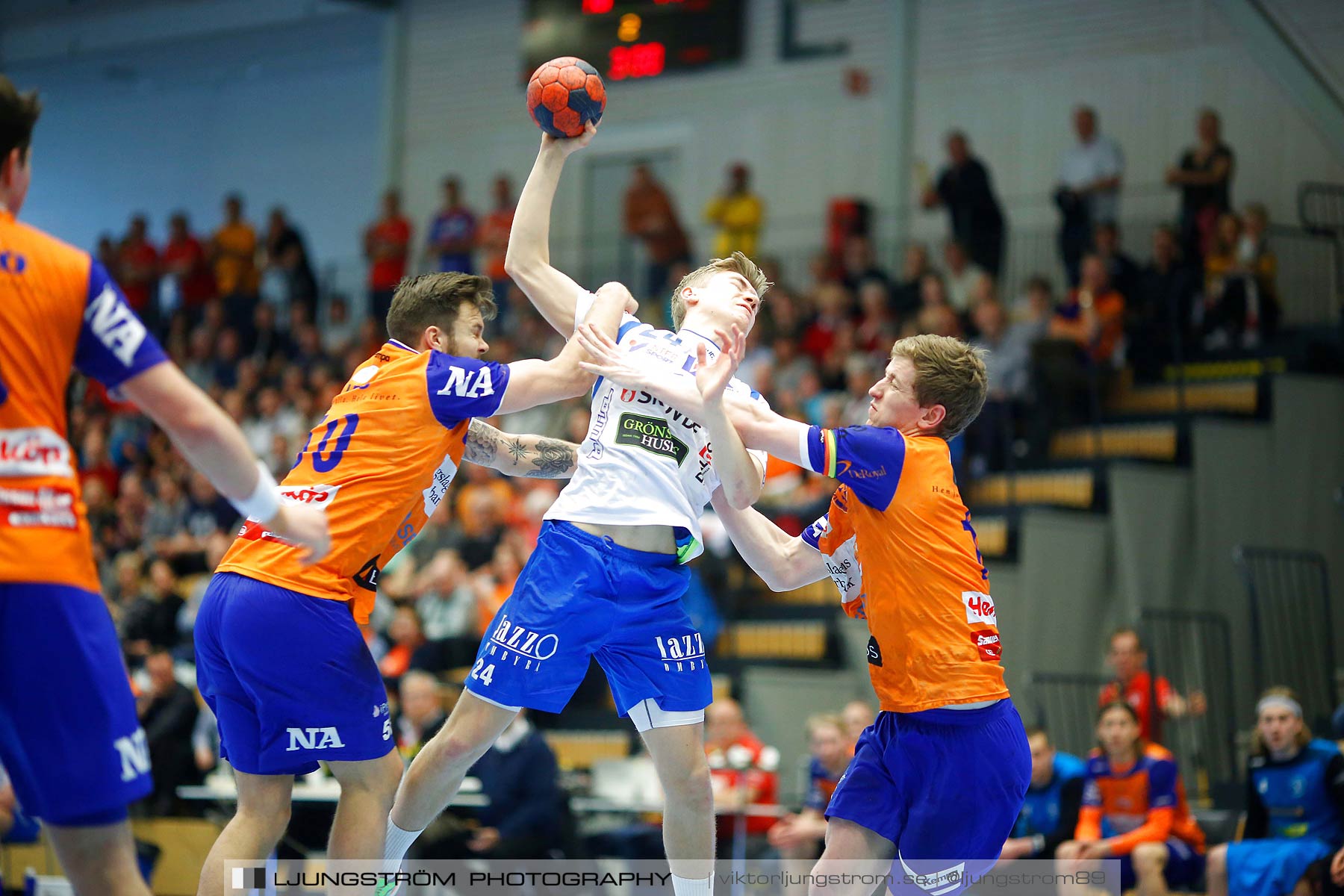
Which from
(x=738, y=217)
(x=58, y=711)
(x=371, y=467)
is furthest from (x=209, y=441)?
(x=738, y=217)

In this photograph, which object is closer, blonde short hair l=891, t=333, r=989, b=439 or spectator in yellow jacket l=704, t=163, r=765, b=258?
blonde short hair l=891, t=333, r=989, b=439

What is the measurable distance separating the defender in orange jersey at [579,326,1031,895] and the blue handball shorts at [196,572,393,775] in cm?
129

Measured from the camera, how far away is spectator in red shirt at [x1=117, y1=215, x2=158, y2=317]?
834 inches

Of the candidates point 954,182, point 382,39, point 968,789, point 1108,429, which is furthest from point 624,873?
point 382,39

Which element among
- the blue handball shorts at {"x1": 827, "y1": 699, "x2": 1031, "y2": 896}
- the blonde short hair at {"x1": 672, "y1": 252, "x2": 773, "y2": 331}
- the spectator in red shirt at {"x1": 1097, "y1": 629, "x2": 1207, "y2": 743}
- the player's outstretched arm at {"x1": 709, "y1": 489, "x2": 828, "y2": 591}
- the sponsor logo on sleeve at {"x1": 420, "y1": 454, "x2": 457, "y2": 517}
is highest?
the blonde short hair at {"x1": 672, "y1": 252, "x2": 773, "y2": 331}

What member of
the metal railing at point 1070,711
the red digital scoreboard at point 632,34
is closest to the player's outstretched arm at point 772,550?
the metal railing at point 1070,711

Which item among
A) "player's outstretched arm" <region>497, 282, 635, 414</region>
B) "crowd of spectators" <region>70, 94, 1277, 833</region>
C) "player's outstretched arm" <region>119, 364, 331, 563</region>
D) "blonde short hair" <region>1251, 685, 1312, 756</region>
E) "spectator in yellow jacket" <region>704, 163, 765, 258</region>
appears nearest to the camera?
"player's outstretched arm" <region>119, 364, 331, 563</region>

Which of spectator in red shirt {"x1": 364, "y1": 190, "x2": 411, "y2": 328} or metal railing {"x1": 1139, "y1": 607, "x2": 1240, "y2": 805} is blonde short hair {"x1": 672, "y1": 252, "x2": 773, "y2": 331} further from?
spectator in red shirt {"x1": 364, "y1": 190, "x2": 411, "y2": 328}

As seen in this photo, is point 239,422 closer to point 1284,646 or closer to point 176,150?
point 176,150

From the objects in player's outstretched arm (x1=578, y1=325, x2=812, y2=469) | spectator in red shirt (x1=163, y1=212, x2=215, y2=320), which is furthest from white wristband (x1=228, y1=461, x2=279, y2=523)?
spectator in red shirt (x1=163, y1=212, x2=215, y2=320)

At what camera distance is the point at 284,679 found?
495cm

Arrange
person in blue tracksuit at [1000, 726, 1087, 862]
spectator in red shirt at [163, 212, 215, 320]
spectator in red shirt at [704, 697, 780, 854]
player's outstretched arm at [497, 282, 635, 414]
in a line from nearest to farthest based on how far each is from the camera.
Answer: player's outstretched arm at [497, 282, 635, 414] → person in blue tracksuit at [1000, 726, 1087, 862] → spectator in red shirt at [704, 697, 780, 854] → spectator in red shirt at [163, 212, 215, 320]

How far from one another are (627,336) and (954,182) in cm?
1156

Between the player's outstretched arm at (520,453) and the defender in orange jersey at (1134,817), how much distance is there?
15.5 feet
